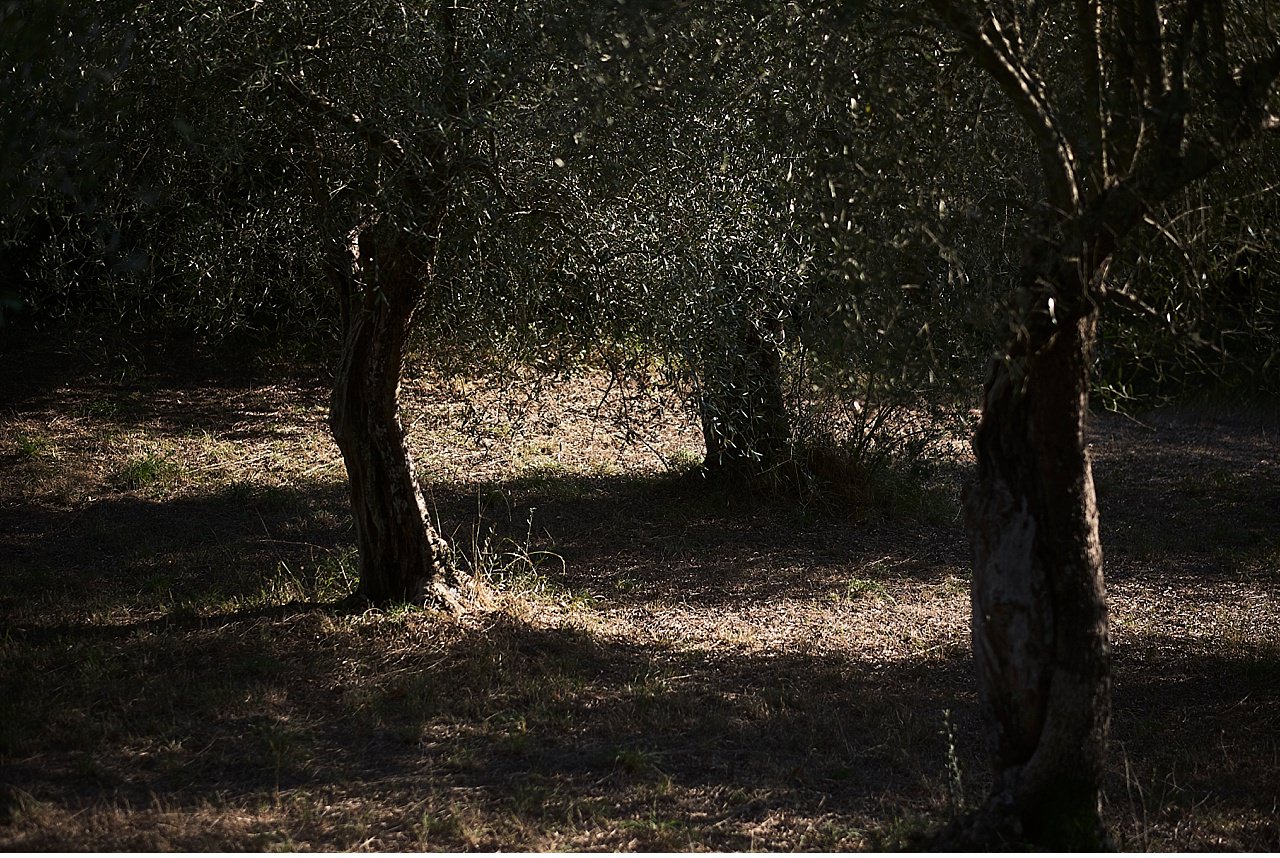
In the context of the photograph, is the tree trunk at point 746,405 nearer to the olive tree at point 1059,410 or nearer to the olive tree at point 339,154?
the olive tree at point 339,154

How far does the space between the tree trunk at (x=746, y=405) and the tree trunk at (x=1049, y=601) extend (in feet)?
6.42

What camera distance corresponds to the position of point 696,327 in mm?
6129

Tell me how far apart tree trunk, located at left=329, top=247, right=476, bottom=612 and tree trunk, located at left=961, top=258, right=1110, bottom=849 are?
377 cm

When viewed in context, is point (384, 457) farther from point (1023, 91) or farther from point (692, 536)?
point (1023, 91)

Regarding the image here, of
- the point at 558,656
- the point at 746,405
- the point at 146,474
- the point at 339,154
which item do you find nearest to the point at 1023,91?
the point at 746,405

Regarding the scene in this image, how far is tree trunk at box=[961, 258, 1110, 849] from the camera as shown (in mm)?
4246

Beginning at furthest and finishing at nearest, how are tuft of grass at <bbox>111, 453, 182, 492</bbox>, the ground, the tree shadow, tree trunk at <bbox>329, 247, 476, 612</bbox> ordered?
tuft of grass at <bbox>111, 453, 182, 492</bbox> → the tree shadow → tree trunk at <bbox>329, 247, 476, 612</bbox> → the ground

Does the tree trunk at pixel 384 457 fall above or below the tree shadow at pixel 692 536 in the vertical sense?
above

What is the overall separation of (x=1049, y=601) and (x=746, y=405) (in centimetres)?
277

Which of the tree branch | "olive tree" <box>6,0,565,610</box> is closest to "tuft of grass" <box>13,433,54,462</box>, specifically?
"olive tree" <box>6,0,565,610</box>

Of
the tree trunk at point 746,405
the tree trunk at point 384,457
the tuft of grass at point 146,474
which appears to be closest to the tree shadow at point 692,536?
the tree trunk at point 746,405

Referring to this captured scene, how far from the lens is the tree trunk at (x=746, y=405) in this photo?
20.6 ft

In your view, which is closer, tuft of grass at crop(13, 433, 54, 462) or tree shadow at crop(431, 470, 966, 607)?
tree shadow at crop(431, 470, 966, 607)

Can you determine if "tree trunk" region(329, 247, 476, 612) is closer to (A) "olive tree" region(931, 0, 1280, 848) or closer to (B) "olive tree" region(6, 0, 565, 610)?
(B) "olive tree" region(6, 0, 565, 610)
